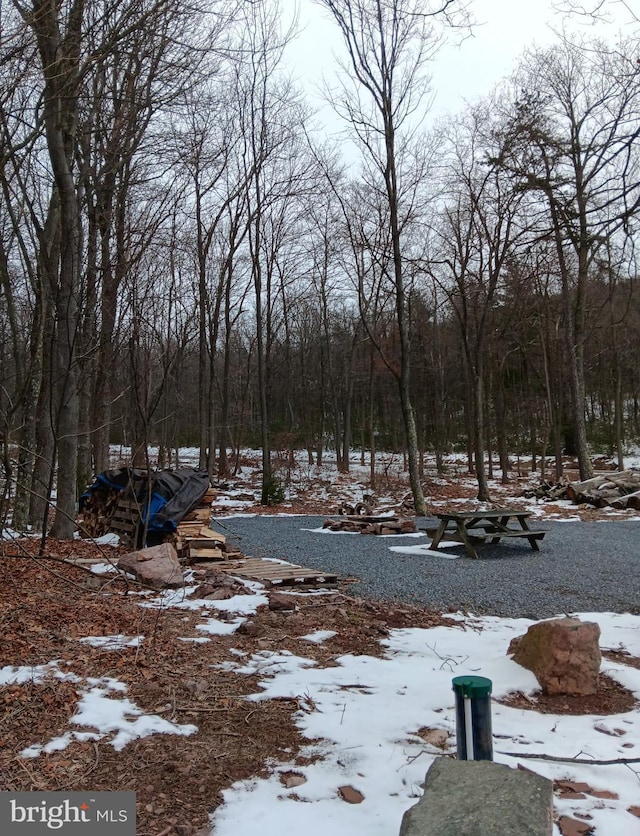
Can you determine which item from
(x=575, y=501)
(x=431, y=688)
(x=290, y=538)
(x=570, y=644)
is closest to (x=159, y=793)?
(x=431, y=688)

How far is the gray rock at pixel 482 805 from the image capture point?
197 centimetres

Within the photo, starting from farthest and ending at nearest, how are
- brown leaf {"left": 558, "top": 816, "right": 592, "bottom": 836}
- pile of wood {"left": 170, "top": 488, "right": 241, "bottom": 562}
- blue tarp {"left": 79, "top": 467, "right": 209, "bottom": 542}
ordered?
blue tarp {"left": 79, "top": 467, "right": 209, "bottom": 542}, pile of wood {"left": 170, "top": 488, "right": 241, "bottom": 562}, brown leaf {"left": 558, "top": 816, "right": 592, "bottom": 836}

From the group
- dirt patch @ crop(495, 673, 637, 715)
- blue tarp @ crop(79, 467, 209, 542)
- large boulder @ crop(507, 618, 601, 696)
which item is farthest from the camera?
blue tarp @ crop(79, 467, 209, 542)

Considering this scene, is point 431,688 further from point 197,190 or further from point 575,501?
point 197,190

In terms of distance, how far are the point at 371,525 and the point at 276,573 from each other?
14.4 feet

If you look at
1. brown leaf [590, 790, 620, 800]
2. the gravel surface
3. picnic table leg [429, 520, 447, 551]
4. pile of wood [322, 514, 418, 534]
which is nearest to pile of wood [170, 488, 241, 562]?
the gravel surface

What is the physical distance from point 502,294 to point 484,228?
665 cm

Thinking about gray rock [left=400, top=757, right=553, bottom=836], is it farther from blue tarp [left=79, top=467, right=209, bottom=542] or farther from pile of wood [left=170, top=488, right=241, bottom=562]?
blue tarp [left=79, top=467, right=209, bottom=542]

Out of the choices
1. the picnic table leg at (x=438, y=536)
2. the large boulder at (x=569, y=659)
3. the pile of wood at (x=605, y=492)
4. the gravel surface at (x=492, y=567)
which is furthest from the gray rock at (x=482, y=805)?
the pile of wood at (x=605, y=492)

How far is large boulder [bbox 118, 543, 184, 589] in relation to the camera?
6457 mm

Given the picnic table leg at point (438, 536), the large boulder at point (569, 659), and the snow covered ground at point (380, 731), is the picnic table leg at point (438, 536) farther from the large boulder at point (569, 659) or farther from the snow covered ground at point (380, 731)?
the large boulder at point (569, 659)

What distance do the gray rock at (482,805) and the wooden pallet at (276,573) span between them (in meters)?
4.66

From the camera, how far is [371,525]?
37.2 ft

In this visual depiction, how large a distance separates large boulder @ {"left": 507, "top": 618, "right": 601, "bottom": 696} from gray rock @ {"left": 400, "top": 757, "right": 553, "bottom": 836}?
167 cm
